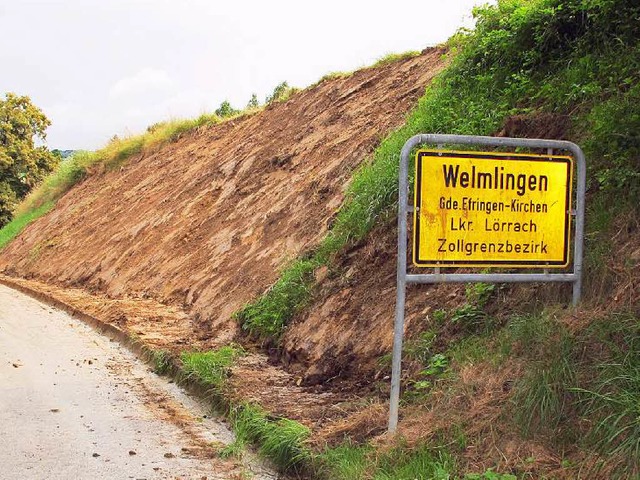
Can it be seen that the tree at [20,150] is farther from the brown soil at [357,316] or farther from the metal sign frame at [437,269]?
the metal sign frame at [437,269]

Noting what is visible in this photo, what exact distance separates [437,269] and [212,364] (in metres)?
3.72

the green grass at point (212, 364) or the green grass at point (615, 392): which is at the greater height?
the green grass at point (615, 392)

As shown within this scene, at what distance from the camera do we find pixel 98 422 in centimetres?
622

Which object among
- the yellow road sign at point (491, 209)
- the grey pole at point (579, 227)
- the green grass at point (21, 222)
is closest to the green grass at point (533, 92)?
the grey pole at point (579, 227)

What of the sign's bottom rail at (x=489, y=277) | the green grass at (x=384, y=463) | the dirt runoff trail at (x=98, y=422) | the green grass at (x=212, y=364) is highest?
the sign's bottom rail at (x=489, y=277)

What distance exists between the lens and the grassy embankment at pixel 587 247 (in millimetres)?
3898

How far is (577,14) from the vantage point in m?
7.41

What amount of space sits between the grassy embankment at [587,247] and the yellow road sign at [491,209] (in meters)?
0.44

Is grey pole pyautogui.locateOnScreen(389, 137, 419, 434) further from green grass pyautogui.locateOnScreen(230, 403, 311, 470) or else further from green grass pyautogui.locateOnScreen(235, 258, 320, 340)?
green grass pyautogui.locateOnScreen(235, 258, 320, 340)

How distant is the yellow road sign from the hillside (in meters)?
0.45

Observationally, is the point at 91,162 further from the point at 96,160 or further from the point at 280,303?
the point at 280,303

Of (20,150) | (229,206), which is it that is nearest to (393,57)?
(229,206)

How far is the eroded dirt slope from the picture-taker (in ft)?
36.9

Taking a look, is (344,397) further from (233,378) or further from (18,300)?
(18,300)
